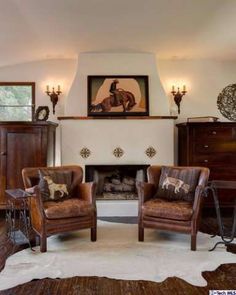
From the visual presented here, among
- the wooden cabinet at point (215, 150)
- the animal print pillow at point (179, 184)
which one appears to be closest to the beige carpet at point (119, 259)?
the animal print pillow at point (179, 184)

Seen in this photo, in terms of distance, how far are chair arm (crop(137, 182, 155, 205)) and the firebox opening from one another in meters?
1.33

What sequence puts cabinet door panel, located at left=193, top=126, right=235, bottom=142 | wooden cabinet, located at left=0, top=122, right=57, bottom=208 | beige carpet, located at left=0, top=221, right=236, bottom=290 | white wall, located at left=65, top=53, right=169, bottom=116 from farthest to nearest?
white wall, located at left=65, top=53, right=169, bottom=116
cabinet door panel, located at left=193, top=126, right=235, bottom=142
wooden cabinet, located at left=0, top=122, right=57, bottom=208
beige carpet, located at left=0, top=221, right=236, bottom=290

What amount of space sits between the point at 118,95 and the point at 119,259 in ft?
10.0

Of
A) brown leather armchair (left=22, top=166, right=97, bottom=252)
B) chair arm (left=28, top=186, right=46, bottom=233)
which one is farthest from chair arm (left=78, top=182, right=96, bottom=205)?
chair arm (left=28, top=186, right=46, bottom=233)

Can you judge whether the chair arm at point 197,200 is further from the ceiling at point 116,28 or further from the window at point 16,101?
the window at point 16,101

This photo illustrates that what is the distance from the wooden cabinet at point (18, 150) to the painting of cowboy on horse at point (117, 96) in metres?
1.03

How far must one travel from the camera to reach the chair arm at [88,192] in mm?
3914

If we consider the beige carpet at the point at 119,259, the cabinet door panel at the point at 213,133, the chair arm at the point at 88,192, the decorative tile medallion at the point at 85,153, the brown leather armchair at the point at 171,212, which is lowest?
the beige carpet at the point at 119,259

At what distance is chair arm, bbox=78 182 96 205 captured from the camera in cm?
391

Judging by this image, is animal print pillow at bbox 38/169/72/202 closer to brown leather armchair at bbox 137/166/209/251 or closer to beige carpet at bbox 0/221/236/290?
beige carpet at bbox 0/221/236/290

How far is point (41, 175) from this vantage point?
4.01 m

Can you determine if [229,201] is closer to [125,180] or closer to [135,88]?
[125,180]

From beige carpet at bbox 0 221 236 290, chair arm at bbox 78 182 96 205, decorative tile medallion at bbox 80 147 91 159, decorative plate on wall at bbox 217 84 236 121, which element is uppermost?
decorative plate on wall at bbox 217 84 236 121

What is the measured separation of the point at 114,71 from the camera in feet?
18.1
